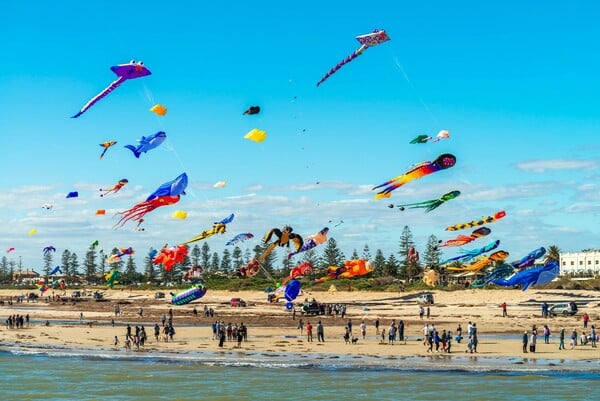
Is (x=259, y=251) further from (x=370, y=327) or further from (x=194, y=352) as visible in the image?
(x=194, y=352)

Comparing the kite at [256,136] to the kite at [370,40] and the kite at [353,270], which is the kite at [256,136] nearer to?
the kite at [370,40]

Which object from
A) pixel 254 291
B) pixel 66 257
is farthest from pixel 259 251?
pixel 254 291

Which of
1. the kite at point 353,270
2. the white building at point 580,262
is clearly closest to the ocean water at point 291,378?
the kite at point 353,270

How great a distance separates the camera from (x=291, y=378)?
25.6 meters

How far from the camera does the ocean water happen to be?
23.2m

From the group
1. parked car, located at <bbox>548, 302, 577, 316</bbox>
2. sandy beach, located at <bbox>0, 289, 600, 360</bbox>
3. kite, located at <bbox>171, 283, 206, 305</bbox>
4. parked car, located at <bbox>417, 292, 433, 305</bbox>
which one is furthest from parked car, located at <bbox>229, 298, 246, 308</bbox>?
parked car, located at <bbox>548, 302, 577, 316</bbox>

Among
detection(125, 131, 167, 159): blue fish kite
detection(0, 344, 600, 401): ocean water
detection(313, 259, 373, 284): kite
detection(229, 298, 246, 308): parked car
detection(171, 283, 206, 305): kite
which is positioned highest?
detection(125, 131, 167, 159): blue fish kite

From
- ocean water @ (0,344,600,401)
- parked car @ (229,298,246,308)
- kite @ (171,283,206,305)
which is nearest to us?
ocean water @ (0,344,600,401)

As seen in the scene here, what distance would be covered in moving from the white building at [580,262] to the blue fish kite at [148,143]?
93.0m

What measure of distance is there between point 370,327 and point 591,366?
18.0 m

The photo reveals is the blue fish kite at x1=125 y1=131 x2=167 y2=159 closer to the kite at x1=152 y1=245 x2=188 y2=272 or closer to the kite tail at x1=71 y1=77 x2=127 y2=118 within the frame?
the kite tail at x1=71 y1=77 x2=127 y2=118

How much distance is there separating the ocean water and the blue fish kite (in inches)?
332

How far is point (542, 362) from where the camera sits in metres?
27.9

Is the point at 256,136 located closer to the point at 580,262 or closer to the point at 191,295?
the point at 191,295
